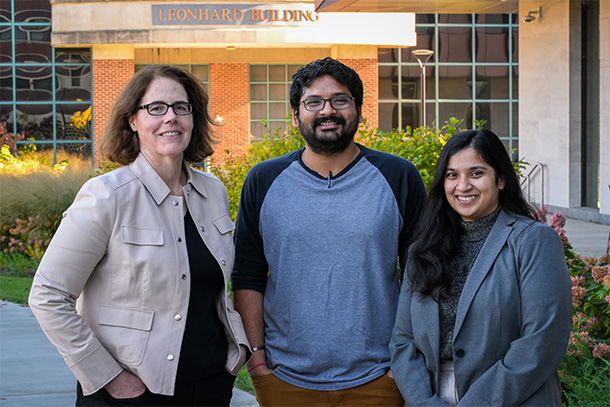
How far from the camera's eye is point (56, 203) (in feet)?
41.2

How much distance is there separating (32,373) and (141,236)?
170 inches

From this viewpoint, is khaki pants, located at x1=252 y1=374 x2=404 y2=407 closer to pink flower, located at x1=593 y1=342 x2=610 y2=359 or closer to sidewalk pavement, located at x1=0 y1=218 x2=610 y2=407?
pink flower, located at x1=593 y1=342 x2=610 y2=359

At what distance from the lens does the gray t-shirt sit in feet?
11.2

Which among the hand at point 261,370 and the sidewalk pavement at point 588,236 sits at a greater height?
the hand at point 261,370

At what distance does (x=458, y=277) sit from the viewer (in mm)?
3068

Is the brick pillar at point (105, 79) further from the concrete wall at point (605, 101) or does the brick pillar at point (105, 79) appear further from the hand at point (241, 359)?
the hand at point (241, 359)

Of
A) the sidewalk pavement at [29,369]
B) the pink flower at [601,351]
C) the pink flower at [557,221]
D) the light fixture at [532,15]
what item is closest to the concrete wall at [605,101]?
the light fixture at [532,15]

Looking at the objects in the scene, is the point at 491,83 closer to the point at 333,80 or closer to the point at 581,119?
the point at 581,119

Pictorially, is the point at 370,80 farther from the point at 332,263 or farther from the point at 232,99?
the point at 332,263

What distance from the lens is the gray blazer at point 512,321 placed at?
112 inches

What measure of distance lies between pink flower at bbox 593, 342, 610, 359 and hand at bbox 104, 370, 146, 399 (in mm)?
2815

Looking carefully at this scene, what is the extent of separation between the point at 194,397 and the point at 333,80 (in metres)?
1.49

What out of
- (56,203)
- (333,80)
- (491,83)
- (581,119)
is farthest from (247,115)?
(333,80)

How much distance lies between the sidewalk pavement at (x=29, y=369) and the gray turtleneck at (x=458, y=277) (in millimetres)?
3057
